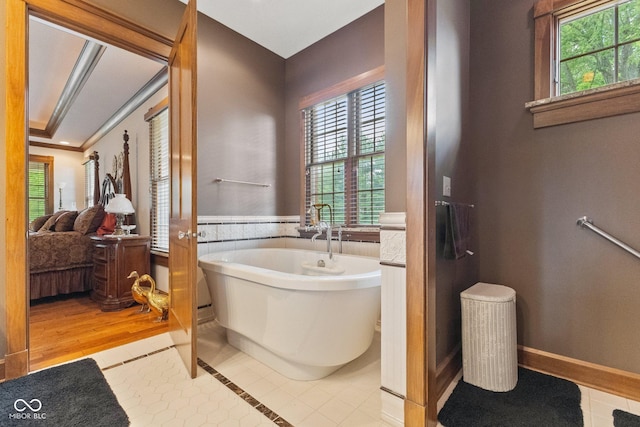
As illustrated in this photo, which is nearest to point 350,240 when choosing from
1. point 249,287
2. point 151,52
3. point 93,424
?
point 249,287

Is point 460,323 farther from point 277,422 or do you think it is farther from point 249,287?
point 249,287

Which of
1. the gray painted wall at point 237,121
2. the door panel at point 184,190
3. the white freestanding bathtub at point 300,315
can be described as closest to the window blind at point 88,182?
the gray painted wall at point 237,121

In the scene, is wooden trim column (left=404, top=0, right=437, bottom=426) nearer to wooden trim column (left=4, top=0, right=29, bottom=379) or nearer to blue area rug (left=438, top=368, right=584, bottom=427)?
blue area rug (left=438, top=368, right=584, bottom=427)

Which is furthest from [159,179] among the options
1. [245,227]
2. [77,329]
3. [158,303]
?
[77,329]

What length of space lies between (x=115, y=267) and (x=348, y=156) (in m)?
2.75

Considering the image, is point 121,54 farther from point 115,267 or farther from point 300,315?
point 300,315

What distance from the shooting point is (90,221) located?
350 centimetres

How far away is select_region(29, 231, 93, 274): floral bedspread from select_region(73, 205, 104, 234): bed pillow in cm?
9

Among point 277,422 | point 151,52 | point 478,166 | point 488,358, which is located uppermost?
point 151,52

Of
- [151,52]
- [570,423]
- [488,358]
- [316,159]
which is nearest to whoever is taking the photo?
[570,423]

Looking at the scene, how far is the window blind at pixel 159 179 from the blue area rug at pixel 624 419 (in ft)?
12.7

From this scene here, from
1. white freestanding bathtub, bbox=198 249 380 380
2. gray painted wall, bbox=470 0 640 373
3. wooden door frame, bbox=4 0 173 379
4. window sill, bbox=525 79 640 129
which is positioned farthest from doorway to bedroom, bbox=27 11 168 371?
window sill, bbox=525 79 640 129

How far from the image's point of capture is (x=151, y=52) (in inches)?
90.7

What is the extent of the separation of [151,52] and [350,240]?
2.34 m
